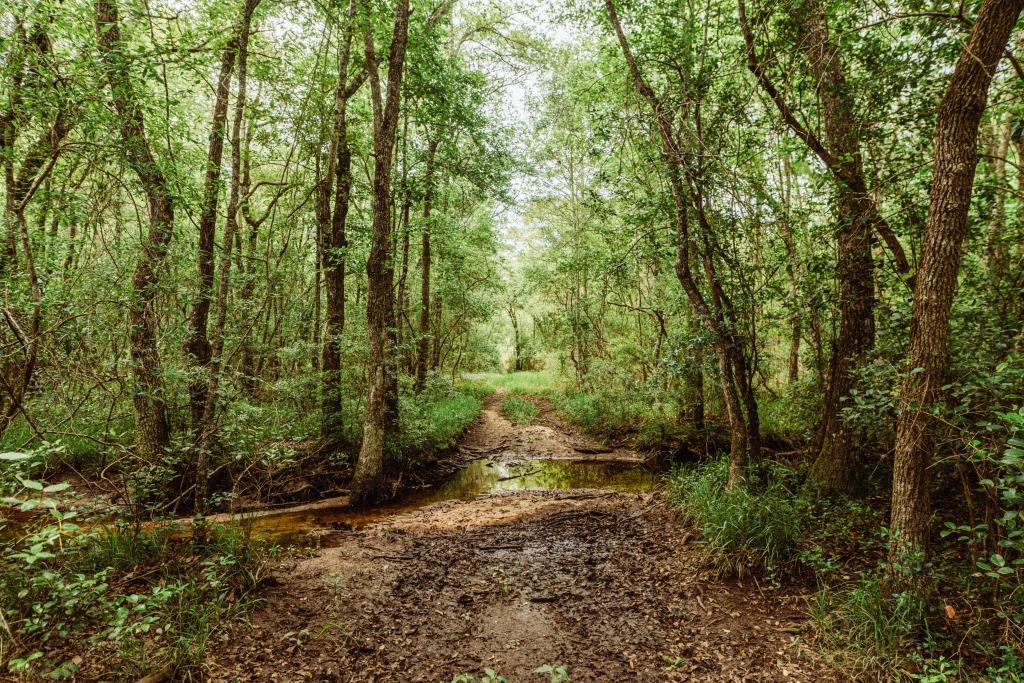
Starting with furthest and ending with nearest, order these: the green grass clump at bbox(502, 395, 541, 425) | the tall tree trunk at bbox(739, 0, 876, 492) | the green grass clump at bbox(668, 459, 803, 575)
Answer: the green grass clump at bbox(502, 395, 541, 425) < the tall tree trunk at bbox(739, 0, 876, 492) < the green grass clump at bbox(668, 459, 803, 575)

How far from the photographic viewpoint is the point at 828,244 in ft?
21.0

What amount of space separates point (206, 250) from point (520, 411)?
42.7 feet

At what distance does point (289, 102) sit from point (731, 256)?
352 inches

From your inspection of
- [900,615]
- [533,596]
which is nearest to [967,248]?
[900,615]

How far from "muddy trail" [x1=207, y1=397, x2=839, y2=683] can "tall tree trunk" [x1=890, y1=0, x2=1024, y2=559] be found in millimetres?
1656

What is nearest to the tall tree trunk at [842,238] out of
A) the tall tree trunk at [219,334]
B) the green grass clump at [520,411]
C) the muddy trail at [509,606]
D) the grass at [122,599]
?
the muddy trail at [509,606]

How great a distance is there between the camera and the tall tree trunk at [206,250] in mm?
7379

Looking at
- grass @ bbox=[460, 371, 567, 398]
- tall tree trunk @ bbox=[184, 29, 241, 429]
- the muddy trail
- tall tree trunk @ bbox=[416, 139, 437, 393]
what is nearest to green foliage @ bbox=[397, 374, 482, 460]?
tall tree trunk @ bbox=[416, 139, 437, 393]

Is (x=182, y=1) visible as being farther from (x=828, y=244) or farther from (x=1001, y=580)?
(x=1001, y=580)

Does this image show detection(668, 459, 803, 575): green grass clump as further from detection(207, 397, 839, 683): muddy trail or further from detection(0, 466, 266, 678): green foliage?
detection(0, 466, 266, 678): green foliage

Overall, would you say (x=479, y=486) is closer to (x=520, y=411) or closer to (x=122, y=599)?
Answer: (x=122, y=599)

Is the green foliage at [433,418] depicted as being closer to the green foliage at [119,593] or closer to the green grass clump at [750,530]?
the green foliage at [119,593]

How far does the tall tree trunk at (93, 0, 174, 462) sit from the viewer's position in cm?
522

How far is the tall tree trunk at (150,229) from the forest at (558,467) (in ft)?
0.24
